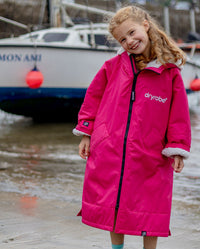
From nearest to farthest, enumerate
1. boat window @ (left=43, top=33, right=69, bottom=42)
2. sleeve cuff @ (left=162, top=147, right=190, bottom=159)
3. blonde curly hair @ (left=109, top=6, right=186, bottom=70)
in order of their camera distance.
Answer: sleeve cuff @ (left=162, top=147, right=190, bottom=159)
blonde curly hair @ (left=109, top=6, right=186, bottom=70)
boat window @ (left=43, top=33, right=69, bottom=42)

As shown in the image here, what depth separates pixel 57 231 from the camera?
3.49 m

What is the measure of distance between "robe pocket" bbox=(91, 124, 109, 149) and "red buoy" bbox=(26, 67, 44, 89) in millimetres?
7893

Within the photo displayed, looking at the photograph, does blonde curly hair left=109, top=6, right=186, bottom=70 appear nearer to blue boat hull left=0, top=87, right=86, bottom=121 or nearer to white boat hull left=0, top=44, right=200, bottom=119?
white boat hull left=0, top=44, right=200, bottom=119

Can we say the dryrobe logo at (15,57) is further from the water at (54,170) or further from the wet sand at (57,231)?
the wet sand at (57,231)

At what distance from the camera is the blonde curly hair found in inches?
109

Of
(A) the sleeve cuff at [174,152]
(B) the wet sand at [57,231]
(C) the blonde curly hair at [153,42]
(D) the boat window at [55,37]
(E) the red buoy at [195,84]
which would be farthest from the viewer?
(E) the red buoy at [195,84]

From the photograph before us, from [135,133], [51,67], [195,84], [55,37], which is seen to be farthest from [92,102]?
[195,84]

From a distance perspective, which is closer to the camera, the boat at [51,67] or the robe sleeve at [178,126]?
the robe sleeve at [178,126]

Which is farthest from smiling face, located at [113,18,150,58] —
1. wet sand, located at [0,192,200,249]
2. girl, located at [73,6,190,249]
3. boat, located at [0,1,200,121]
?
boat, located at [0,1,200,121]

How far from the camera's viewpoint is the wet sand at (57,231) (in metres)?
3.22

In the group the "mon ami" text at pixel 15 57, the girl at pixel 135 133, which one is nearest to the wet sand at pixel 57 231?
the girl at pixel 135 133

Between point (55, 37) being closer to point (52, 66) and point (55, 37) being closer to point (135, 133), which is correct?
point (52, 66)

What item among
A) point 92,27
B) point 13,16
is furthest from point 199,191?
point 13,16

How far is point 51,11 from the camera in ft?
45.9
